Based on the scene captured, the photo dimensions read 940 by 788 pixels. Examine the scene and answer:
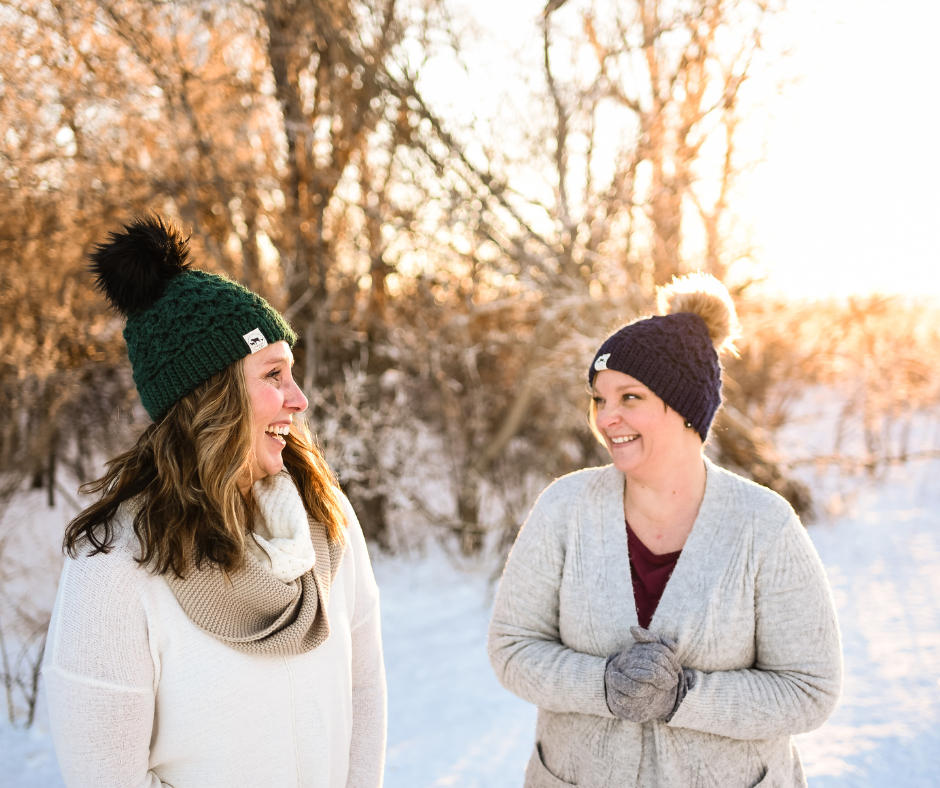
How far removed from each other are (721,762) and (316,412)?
493cm

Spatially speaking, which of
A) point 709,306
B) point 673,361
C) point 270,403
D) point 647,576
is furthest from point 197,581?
point 709,306

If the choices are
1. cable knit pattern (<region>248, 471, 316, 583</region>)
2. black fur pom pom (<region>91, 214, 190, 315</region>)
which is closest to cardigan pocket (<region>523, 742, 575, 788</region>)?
cable knit pattern (<region>248, 471, 316, 583</region>)

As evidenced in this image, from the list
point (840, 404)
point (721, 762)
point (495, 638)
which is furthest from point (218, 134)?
point (840, 404)

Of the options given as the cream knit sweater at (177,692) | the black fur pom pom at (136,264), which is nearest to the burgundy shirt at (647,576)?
the cream knit sweater at (177,692)

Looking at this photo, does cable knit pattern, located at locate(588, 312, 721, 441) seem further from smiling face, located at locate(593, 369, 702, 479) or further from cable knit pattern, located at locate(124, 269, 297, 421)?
cable knit pattern, located at locate(124, 269, 297, 421)

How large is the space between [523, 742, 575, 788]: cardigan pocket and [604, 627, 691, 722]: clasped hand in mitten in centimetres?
33

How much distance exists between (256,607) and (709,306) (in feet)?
4.62

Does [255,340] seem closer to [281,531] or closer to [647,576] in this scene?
[281,531]

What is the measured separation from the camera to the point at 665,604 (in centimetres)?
161

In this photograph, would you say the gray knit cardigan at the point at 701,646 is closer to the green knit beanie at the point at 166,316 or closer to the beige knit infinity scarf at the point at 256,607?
the beige knit infinity scarf at the point at 256,607

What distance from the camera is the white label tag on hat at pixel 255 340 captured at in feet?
4.51

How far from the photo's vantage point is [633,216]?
19.5ft

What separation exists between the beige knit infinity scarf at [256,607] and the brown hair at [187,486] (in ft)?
0.10

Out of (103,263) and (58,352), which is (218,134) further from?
(103,263)
